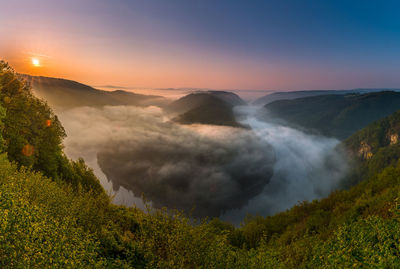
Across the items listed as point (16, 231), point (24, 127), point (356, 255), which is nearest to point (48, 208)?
point (16, 231)

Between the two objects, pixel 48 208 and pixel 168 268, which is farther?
pixel 48 208

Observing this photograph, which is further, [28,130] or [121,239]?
[28,130]

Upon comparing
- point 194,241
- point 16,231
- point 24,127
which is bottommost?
point 194,241

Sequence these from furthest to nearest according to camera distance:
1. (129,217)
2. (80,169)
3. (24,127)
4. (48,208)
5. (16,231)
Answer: (80,169), (24,127), (129,217), (48,208), (16,231)

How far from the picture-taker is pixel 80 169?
52844 millimetres

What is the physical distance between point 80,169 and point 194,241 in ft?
150

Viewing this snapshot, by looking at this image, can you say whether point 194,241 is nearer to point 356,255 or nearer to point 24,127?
point 356,255

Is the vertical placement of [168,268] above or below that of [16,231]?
below

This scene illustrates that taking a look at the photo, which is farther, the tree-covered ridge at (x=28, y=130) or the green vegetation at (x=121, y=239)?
the tree-covered ridge at (x=28, y=130)

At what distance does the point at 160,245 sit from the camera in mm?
18594

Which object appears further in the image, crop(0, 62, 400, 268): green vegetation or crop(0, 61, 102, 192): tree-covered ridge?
crop(0, 61, 102, 192): tree-covered ridge

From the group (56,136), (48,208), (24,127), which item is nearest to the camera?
(48,208)

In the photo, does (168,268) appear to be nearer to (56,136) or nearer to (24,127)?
(24,127)

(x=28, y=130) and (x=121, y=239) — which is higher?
(x=28, y=130)
